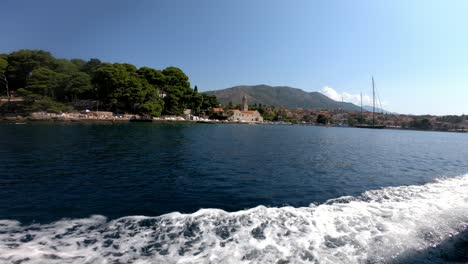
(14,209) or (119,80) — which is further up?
(119,80)

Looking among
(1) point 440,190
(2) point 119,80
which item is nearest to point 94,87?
(2) point 119,80

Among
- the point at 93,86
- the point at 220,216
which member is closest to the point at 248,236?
the point at 220,216

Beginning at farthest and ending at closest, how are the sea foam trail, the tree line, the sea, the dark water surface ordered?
the tree line, the dark water surface, the sea, the sea foam trail

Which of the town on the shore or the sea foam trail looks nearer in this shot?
the sea foam trail

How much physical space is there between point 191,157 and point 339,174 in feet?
29.7

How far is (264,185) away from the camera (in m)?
9.79

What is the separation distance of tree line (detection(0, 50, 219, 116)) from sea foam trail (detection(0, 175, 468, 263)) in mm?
57723

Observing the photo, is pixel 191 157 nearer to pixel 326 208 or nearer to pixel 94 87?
pixel 326 208

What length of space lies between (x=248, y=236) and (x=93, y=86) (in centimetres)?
6765

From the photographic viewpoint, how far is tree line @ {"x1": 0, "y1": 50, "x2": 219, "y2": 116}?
53.9 metres

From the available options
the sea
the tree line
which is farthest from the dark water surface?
the tree line

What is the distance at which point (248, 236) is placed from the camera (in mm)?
5301

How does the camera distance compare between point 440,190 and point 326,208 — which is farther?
point 440,190

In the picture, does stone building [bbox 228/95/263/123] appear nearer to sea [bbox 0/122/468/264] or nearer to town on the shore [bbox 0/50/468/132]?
town on the shore [bbox 0/50/468/132]
